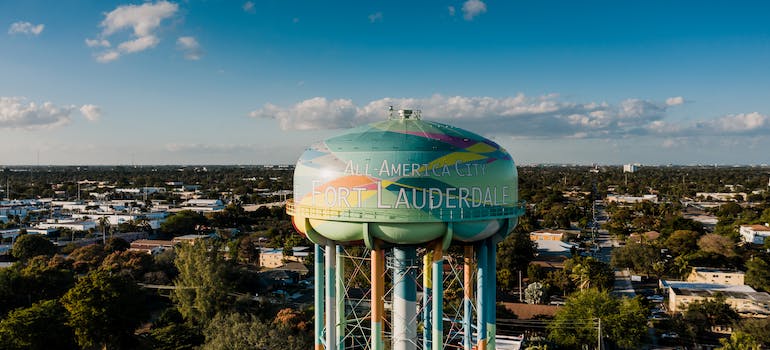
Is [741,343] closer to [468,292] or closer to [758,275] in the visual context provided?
[468,292]

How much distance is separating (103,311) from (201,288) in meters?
8.11

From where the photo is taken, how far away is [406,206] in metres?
20.9

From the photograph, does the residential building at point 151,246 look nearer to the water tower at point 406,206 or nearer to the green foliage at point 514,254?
the green foliage at point 514,254

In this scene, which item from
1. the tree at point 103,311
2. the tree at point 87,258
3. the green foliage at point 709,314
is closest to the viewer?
the tree at point 103,311

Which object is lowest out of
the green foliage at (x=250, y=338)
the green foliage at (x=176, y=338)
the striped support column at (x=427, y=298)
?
the green foliage at (x=176, y=338)

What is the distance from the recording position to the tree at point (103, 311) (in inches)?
1526

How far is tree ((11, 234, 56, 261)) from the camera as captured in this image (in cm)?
7019

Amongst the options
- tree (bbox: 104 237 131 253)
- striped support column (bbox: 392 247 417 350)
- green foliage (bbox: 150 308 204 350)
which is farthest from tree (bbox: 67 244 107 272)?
striped support column (bbox: 392 247 417 350)

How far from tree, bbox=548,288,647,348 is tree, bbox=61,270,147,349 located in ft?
104

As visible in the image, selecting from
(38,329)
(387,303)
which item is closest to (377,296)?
(387,303)

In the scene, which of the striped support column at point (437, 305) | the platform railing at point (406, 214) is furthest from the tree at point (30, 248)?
the striped support column at point (437, 305)

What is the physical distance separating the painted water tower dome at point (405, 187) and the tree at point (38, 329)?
24.4 m

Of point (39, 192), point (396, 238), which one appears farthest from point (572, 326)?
point (39, 192)

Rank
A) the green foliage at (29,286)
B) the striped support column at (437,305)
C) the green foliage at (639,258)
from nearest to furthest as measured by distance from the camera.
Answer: the striped support column at (437,305), the green foliage at (29,286), the green foliage at (639,258)
